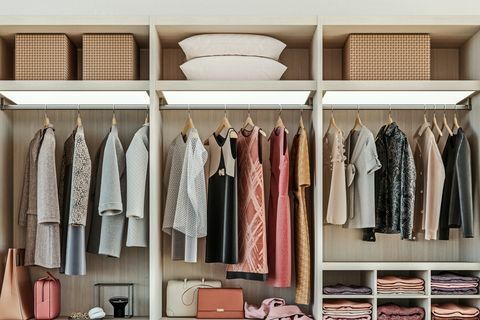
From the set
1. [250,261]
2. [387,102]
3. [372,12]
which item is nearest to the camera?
[250,261]

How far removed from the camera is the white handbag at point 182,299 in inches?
140

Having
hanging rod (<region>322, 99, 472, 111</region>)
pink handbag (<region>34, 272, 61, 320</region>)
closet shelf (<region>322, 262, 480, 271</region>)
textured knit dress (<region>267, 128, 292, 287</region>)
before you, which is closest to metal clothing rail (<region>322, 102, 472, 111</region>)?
hanging rod (<region>322, 99, 472, 111</region>)

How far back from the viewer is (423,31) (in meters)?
3.47

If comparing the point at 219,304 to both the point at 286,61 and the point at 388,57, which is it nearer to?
the point at 286,61

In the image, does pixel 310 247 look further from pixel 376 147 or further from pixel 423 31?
pixel 423 31

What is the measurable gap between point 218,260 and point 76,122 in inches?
45.0

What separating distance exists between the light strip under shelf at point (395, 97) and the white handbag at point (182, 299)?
124cm

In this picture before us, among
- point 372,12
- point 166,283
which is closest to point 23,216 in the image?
point 166,283

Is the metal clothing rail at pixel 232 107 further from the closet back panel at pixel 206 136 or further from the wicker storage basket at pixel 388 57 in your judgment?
the wicker storage basket at pixel 388 57

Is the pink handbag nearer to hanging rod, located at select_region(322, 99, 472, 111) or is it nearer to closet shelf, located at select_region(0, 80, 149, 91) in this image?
closet shelf, located at select_region(0, 80, 149, 91)

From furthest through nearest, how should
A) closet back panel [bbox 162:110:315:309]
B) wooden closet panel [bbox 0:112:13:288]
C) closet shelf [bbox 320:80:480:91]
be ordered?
closet back panel [bbox 162:110:315:309] → wooden closet panel [bbox 0:112:13:288] → closet shelf [bbox 320:80:480:91]

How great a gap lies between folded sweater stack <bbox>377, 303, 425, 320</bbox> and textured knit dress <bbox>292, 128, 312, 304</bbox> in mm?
389

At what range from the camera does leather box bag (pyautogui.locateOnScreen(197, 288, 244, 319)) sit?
3475 mm

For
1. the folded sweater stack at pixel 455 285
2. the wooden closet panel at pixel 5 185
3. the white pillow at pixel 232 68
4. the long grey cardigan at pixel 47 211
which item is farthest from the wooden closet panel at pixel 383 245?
the wooden closet panel at pixel 5 185
